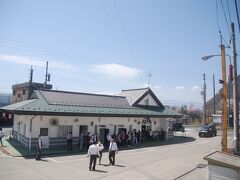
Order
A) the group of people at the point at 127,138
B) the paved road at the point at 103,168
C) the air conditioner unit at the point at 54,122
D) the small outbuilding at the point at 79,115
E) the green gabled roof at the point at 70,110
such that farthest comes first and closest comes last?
the group of people at the point at 127,138 → the air conditioner unit at the point at 54,122 → the small outbuilding at the point at 79,115 → the green gabled roof at the point at 70,110 → the paved road at the point at 103,168

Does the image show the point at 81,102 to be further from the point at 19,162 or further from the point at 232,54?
the point at 232,54

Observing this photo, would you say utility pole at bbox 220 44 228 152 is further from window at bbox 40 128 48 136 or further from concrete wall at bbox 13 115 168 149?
window at bbox 40 128 48 136

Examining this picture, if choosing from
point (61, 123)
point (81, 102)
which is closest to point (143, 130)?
point (81, 102)

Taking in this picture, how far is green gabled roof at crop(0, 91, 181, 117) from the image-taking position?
857 inches

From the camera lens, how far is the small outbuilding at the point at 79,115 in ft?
74.7

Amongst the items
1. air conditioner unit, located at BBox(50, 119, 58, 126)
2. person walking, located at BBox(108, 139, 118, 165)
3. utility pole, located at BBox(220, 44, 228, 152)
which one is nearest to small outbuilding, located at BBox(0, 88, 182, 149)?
air conditioner unit, located at BBox(50, 119, 58, 126)

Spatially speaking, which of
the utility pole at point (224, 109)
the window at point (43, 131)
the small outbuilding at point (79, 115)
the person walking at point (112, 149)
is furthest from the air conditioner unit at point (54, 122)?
the utility pole at point (224, 109)

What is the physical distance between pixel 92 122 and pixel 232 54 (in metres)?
14.4

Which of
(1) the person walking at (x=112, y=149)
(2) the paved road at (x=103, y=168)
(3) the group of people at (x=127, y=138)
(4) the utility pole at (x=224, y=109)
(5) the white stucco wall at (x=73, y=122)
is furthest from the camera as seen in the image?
(3) the group of people at (x=127, y=138)

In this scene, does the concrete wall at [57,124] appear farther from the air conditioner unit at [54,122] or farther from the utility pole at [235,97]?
the utility pole at [235,97]

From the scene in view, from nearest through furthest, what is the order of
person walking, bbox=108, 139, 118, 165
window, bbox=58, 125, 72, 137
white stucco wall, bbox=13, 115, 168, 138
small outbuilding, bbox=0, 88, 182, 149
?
person walking, bbox=108, 139, 118, 165 → small outbuilding, bbox=0, 88, 182, 149 → white stucco wall, bbox=13, 115, 168, 138 → window, bbox=58, 125, 72, 137

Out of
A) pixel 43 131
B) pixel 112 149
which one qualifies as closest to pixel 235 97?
pixel 112 149

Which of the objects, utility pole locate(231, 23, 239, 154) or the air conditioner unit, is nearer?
utility pole locate(231, 23, 239, 154)

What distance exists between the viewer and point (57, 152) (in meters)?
21.4
